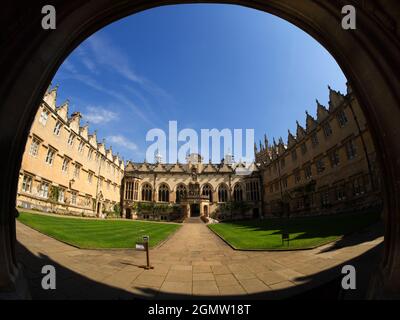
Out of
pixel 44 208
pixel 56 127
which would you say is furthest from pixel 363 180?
pixel 56 127

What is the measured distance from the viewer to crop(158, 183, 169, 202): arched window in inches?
2292

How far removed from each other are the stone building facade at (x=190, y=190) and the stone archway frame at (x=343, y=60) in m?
50.5

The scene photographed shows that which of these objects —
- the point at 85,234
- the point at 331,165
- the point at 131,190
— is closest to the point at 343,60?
the point at 85,234

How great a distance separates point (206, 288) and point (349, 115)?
2543cm

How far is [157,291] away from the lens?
5098 millimetres

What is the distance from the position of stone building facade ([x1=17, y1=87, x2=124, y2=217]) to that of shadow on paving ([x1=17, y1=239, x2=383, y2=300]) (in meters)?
20.4

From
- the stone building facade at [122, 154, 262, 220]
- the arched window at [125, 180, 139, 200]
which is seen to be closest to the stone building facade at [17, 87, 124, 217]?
the arched window at [125, 180, 139, 200]

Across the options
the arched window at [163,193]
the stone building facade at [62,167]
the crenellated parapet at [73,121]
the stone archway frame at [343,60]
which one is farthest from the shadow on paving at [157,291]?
the arched window at [163,193]

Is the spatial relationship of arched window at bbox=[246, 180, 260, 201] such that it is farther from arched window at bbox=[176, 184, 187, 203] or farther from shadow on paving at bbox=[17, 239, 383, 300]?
shadow on paving at bbox=[17, 239, 383, 300]

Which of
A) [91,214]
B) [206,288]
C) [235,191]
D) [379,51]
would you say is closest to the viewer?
[379,51]

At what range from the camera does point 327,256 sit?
7723 millimetres

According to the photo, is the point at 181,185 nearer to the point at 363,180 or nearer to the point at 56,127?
the point at 56,127

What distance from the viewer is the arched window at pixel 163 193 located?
58.2m

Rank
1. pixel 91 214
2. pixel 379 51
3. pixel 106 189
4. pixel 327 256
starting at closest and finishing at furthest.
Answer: pixel 379 51 < pixel 327 256 < pixel 91 214 < pixel 106 189
